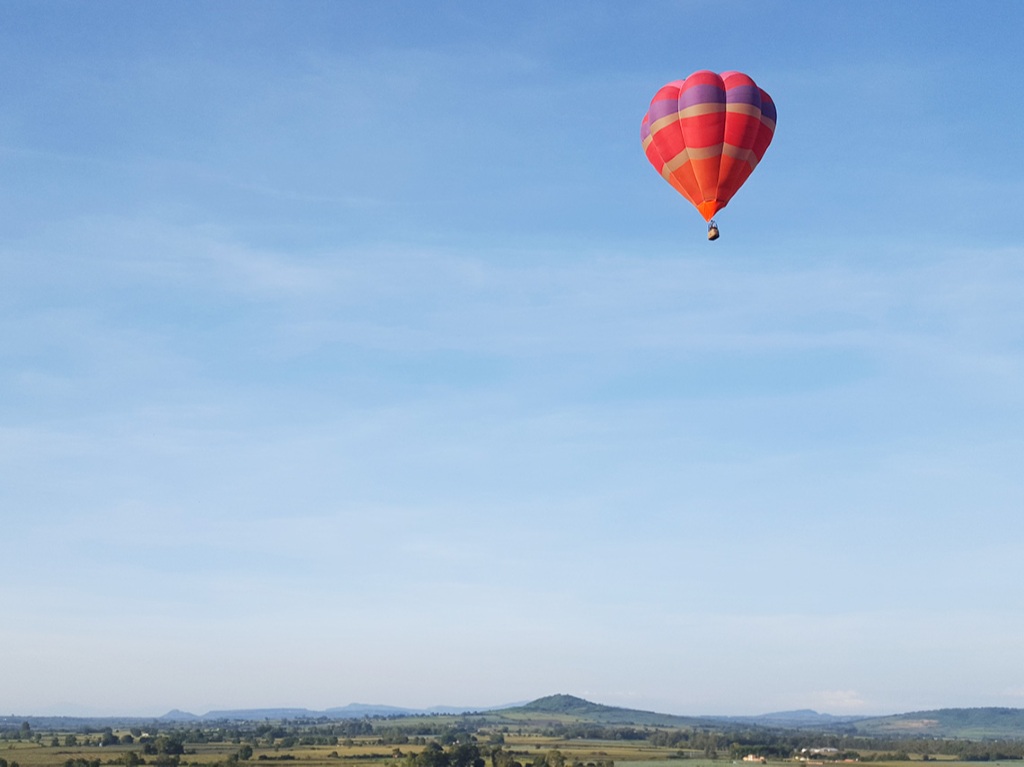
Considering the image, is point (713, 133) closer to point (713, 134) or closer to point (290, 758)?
point (713, 134)

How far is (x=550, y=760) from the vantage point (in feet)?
515

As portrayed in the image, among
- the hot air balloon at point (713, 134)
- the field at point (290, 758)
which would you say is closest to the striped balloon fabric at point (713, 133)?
the hot air balloon at point (713, 134)

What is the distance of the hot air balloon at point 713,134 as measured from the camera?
56156mm

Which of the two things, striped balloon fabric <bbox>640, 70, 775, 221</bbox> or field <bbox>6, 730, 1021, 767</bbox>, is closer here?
striped balloon fabric <bbox>640, 70, 775, 221</bbox>

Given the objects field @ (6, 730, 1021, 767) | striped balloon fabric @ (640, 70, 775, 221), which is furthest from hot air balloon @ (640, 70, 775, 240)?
field @ (6, 730, 1021, 767)

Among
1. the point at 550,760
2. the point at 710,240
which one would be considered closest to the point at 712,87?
the point at 710,240

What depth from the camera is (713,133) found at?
184 ft

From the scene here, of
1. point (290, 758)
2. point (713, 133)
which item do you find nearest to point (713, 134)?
point (713, 133)

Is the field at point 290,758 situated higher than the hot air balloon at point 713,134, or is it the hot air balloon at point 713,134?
the hot air balloon at point 713,134

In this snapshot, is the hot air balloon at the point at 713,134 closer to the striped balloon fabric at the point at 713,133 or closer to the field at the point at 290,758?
the striped balloon fabric at the point at 713,133

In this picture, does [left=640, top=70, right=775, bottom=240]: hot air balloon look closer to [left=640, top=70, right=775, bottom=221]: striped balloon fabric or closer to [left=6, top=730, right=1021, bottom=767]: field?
[left=640, top=70, right=775, bottom=221]: striped balloon fabric

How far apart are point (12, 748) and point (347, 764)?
7490 cm

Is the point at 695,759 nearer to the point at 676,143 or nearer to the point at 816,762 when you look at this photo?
the point at 816,762

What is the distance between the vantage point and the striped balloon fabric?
2211 inches
